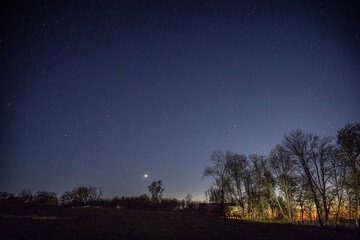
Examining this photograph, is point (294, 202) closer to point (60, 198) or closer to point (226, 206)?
point (226, 206)

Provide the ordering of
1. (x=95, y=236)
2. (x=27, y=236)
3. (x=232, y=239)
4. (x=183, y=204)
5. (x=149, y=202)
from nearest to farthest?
(x=27, y=236), (x=95, y=236), (x=232, y=239), (x=149, y=202), (x=183, y=204)

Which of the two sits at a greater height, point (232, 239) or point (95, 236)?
point (95, 236)

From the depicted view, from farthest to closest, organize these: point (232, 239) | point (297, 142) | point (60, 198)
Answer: point (60, 198)
point (297, 142)
point (232, 239)

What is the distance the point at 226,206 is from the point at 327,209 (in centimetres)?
A: 3548

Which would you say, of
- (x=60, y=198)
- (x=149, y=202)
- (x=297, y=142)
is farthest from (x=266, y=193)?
(x=60, y=198)

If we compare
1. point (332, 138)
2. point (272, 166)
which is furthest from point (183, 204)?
point (332, 138)

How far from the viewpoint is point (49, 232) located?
407 inches

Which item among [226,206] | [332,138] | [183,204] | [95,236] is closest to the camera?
[95,236]

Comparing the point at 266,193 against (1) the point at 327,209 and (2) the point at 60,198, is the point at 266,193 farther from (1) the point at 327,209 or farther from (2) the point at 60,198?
(2) the point at 60,198

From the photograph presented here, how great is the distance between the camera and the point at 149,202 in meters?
31.8


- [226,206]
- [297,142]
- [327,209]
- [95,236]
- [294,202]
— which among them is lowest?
[226,206]

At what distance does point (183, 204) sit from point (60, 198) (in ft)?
197

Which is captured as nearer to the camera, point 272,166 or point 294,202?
point 272,166

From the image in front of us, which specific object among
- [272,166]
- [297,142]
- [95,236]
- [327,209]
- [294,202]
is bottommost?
[294,202]
